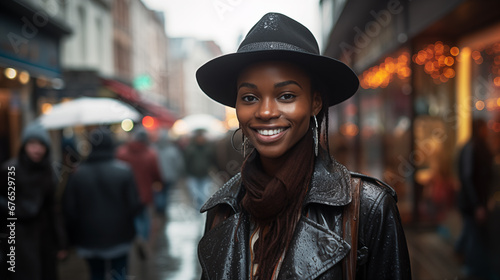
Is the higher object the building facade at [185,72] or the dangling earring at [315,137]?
the building facade at [185,72]

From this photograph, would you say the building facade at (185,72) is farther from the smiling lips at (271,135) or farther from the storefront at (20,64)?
Answer: the smiling lips at (271,135)

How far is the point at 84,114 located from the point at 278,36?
5.96 metres

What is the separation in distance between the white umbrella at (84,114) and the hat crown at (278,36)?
18.6ft

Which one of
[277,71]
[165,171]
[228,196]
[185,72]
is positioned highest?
[185,72]

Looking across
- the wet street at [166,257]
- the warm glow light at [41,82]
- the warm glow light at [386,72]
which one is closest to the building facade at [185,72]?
the warm glow light at [41,82]

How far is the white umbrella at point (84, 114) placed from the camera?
6887 mm

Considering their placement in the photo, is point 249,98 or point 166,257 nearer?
point 249,98

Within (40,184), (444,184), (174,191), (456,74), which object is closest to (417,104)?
(456,74)

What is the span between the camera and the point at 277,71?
65.5 inches

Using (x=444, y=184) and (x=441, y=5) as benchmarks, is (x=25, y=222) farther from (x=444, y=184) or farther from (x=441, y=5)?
(x=444, y=184)

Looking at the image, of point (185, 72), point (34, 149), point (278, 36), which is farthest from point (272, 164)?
point (185, 72)

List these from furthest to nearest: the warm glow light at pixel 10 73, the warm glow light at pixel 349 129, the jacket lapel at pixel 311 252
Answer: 1. the warm glow light at pixel 349 129
2. the warm glow light at pixel 10 73
3. the jacket lapel at pixel 311 252

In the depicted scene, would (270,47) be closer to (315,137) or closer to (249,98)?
(249,98)

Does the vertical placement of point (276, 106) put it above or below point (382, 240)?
above
